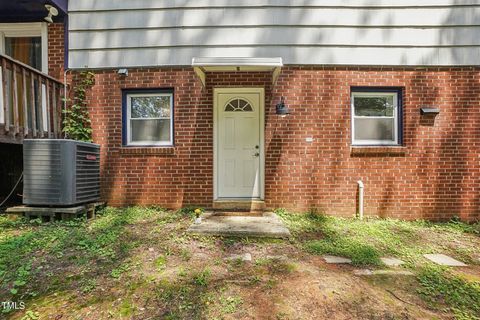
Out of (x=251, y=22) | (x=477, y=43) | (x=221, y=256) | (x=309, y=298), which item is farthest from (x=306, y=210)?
(x=477, y=43)

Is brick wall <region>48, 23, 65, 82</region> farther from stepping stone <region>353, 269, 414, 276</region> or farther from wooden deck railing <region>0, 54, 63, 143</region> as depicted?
stepping stone <region>353, 269, 414, 276</region>

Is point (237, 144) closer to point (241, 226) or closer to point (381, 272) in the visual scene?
point (241, 226)

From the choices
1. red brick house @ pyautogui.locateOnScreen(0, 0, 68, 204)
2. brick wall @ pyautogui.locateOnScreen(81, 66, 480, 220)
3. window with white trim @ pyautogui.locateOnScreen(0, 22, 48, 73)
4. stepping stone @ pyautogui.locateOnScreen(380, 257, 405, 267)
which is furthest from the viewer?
window with white trim @ pyautogui.locateOnScreen(0, 22, 48, 73)

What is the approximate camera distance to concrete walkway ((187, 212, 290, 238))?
429cm

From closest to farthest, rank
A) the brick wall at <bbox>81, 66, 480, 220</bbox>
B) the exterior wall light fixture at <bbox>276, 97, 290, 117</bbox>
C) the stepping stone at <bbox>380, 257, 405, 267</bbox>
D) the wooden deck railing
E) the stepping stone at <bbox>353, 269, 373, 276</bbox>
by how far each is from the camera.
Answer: the stepping stone at <bbox>353, 269, 373, 276</bbox> → the stepping stone at <bbox>380, 257, 405, 267</bbox> → the wooden deck railing → the exterior wall light fixture at <bbox>276, 97, 290, 117</bbox> → the brick wall at <bbox>81, 66, 480, 220</bbox>

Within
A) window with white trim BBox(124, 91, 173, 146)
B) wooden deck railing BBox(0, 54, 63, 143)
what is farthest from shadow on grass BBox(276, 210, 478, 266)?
wooden deck railing BBox(0, 54, 63, 143)

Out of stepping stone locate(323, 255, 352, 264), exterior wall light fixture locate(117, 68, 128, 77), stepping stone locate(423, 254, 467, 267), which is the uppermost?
exterior wall light fixture locate(117, 68, 128, 77)

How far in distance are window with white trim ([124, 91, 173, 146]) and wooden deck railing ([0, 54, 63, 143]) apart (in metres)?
1.34

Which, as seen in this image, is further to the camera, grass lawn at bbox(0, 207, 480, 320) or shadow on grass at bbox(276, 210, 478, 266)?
shadow on grass at bbox(276, 210, 478, 266)

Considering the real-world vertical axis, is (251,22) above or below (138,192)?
above

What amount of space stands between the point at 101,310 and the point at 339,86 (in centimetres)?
516

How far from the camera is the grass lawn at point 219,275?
2627 mm

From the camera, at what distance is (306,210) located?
18.2 feet

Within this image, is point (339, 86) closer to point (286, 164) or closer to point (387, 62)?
point (387, 62)
